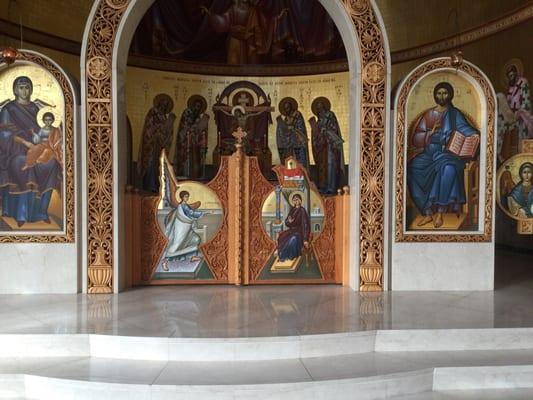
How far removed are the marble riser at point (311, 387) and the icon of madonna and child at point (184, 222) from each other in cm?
277

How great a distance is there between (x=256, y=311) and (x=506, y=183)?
361 centimetres

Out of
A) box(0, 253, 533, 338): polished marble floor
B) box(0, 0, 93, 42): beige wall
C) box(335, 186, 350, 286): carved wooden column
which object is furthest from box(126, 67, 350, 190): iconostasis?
box(0, 253, 533, 338): polished marble floor

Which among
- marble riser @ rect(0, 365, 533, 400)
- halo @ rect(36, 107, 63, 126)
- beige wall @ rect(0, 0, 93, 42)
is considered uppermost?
beige wall @ rect(0, 0, 93, 42)

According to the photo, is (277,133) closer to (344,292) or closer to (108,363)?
(344,292)

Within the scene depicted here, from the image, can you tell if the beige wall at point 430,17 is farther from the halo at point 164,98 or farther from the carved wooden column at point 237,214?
the carved wooden column at point 237,214

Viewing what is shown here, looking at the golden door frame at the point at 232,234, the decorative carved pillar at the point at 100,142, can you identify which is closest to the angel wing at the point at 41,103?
the decorative carved pillar at the point at 100,142

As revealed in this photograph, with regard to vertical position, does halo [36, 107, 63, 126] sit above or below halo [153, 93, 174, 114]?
below

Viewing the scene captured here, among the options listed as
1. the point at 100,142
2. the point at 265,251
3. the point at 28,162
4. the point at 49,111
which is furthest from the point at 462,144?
the point at 28,162

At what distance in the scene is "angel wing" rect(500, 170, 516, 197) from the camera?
6508 millimetres

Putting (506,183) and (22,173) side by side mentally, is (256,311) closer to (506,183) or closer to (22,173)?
(22,173)

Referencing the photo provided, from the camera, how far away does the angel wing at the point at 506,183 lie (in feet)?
21.4

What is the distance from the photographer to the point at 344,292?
6398 millimetres

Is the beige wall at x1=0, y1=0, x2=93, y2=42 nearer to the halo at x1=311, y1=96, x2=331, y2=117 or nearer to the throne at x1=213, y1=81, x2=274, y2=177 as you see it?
the throne at x1=213, y1=81, x2=274, y2=177

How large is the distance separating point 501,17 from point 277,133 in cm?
515
